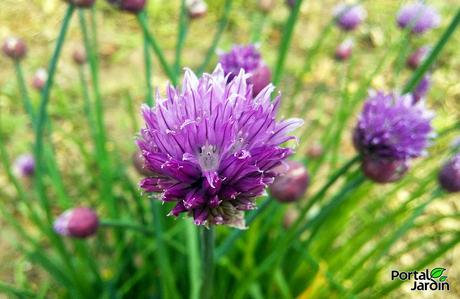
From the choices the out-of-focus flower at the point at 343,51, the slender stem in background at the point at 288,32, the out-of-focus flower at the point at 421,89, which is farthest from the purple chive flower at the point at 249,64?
the out-of-focus flower at the point at 343,51

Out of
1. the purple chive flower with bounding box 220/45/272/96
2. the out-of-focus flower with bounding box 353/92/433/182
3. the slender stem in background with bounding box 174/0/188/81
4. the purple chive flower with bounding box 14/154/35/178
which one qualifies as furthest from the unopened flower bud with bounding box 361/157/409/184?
the purple chive flower with bounding box 14/154/35/178

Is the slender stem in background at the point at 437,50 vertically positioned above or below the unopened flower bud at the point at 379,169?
above

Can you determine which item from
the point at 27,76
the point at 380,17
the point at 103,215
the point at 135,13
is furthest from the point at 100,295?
the point at 380,17

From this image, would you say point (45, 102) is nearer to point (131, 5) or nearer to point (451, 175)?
point (131, 5)

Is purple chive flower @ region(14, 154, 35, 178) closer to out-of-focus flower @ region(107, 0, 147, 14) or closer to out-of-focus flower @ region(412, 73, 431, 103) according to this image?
out-of-focus flower @ region(107, 0, 147, 14)

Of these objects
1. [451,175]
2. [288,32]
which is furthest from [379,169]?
[288,32]

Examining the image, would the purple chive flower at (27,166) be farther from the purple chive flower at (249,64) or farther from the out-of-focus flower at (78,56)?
the purple chive flower at (249,64)
